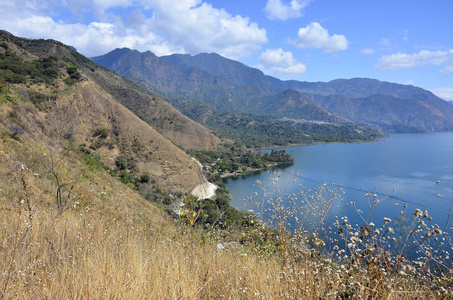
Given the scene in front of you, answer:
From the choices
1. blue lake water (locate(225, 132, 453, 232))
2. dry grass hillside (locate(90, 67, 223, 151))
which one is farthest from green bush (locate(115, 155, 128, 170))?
dry grass hillside (locate(90, 67, 223, 151))

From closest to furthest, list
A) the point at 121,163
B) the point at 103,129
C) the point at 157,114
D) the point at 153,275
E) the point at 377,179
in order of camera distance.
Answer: the point at 153,275 < the point at 121,163 < the point at 103,129 < the point at 377,179 < the point at 157,114

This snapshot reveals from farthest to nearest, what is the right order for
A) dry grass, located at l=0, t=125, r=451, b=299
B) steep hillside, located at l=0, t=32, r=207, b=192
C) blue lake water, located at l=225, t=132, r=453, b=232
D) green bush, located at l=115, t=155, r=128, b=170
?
1. blue lake water, located at l=225, t=132, r=453, b=232
2. green bush, located at l=115, t=155, r=128, b=170
3. steep hillside, located at l=0, t=32, r=207, b=192
4. dry grass, located at l=0, t=125, r=451, b=299

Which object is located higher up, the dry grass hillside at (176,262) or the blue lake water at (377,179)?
the dry grass hillside at (176,262)

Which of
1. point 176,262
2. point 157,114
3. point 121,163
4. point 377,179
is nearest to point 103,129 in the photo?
point 121,163

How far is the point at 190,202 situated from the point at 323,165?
2637 inches

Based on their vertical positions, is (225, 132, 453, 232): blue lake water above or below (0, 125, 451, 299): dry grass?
below

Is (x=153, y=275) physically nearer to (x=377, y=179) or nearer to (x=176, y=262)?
(x=176, y=262)

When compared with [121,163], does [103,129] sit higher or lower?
higher

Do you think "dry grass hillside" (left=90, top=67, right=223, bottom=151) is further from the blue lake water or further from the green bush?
the green bush

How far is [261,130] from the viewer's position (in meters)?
132

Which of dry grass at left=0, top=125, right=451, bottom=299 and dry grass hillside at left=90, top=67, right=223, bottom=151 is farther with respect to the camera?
dry grass hillside at left=90, top=67, right=223, bottom=151

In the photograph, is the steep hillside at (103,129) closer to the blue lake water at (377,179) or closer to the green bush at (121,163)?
the green bush at (121,163)

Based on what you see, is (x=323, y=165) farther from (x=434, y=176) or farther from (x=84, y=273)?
(x=84, y=273)

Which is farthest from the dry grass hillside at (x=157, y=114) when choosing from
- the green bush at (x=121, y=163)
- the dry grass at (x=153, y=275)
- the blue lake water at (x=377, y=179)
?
the dry grass at (x=153, y=275)
